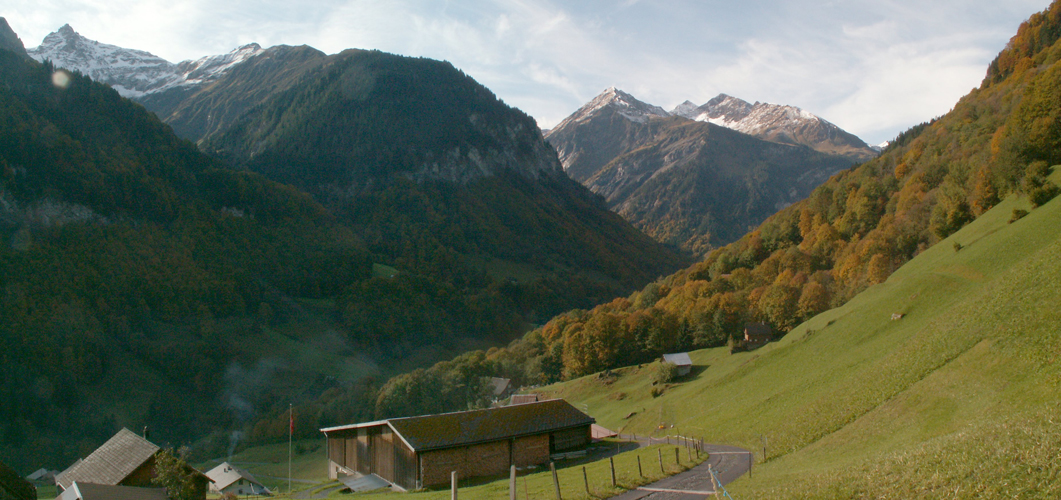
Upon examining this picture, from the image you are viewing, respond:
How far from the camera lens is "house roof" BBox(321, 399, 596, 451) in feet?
125

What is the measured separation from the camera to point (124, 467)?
35750 mm

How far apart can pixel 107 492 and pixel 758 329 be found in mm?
68434

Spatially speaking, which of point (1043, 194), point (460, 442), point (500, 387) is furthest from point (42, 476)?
point (1043, 194)

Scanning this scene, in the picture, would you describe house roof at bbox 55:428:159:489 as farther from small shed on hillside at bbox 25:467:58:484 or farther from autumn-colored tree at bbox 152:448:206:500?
small shed on hillside at bbox 25:467:58:484

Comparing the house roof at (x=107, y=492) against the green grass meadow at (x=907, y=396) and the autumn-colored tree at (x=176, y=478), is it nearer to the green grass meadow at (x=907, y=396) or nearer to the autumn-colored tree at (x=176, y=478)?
the autumn-colored tree at (x=176, y=478)

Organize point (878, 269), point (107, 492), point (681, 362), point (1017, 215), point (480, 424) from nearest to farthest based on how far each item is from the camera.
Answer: point (107, 492) → point (480, 424) → point (1017, 215) → point (681, 362) → point (878, 269)

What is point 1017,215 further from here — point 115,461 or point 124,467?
point 115,461

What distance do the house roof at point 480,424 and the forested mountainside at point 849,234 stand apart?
4108 centimetres

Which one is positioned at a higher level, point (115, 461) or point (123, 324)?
point (123, 324)

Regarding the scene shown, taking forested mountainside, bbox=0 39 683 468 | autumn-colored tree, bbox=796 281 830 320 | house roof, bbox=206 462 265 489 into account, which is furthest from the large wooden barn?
forested mountainside, bbox=0 39 683 468

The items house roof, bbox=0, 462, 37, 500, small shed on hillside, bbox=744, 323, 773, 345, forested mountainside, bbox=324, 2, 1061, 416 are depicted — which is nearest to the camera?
house roof, bbox=0, 462, 37, 500

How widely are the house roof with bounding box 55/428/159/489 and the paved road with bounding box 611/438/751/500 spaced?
3028 centimetres

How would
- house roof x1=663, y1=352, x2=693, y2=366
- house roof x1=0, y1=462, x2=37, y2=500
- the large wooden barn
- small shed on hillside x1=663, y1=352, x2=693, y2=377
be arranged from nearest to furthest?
1. house roof x1=0, y1=462, x2=37, y2=500
2. the large wooden barn
3. small shed on hillside x1=663, y1=352, x2=693, y2=377
4. house roof x1=663, y1=352, x2=693, y2=366

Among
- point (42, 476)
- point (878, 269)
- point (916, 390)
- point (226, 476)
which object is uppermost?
point (878, 269)
